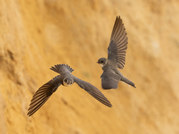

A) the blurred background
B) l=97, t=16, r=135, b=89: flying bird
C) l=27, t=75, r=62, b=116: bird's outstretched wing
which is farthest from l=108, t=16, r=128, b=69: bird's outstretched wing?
l=27, t=75, r=62, b=116: bird's outstretched wing

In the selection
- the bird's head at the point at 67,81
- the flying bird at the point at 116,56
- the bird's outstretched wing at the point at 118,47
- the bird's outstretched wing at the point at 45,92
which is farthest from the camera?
the bird's outstretched wing at the point at 118,47

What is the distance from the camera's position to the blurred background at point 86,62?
5.22 m

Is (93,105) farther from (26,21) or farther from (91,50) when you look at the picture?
(26,21)

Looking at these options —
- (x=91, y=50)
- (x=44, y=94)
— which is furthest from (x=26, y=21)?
(x=44, y=94)

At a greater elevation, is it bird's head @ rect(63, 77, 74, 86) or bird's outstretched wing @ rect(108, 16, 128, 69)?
bird's outstretched wing @ rect(108, 16, 128, 69)

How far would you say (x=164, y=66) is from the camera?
812cm

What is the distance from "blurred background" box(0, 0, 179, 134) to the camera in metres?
5.22

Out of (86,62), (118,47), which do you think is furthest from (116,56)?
(86,62)

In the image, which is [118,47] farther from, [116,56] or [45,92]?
[45,92]

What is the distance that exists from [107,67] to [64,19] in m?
2.23

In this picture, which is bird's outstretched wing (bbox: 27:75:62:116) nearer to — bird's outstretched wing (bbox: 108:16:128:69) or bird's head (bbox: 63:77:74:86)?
bird's head (bbox: 63:77:74:86)

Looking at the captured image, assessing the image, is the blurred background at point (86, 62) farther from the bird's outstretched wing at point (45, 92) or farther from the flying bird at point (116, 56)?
the flying bird at point (116, 56)

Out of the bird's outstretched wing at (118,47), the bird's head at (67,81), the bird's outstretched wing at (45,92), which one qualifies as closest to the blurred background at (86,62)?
the bird's outstretched wing at (45,92)

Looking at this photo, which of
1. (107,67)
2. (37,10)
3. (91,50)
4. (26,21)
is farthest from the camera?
(91,50)
